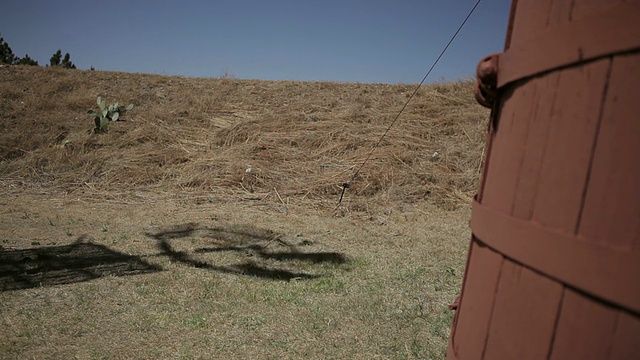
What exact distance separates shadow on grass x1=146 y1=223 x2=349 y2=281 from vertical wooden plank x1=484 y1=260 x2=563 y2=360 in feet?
10.8

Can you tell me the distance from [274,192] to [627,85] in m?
7.04

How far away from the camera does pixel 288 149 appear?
9258mm

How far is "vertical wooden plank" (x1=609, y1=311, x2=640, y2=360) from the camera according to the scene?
3.19 feet

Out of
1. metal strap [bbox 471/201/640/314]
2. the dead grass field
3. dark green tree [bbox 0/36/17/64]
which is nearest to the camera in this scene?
metal strap [bbox 471/201/640/314]

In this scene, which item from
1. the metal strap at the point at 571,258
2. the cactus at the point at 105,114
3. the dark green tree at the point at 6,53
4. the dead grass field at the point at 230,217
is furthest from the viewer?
the dark green tree at the point at 6,53

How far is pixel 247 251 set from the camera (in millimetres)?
5273

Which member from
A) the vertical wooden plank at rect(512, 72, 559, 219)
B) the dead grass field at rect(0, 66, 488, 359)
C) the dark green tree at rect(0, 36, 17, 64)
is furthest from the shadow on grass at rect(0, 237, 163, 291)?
the dark green tree at rect(0, 36, 17, 64)

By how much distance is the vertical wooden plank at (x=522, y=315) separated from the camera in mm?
1152

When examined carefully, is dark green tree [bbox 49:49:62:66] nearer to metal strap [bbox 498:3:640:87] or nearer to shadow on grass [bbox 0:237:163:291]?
shadow on grass [bbox 0:237:163:291]

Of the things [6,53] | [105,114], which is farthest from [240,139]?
[6,53]

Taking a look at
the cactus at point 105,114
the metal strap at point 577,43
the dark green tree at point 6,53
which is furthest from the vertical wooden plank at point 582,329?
the dark green tree at point 6,53

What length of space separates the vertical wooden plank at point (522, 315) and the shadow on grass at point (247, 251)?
10.8 ft

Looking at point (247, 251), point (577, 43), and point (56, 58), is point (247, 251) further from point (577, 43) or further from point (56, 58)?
point (56, 58)

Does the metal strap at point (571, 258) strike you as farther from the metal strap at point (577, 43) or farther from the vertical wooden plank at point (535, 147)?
the metal strap at point (577, 43)
